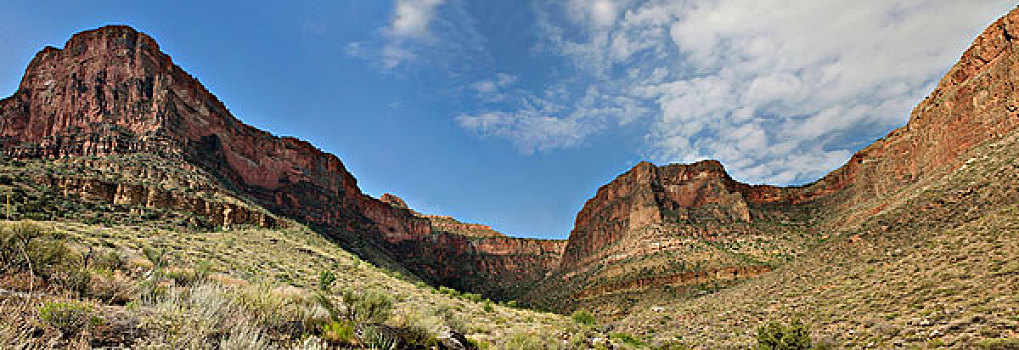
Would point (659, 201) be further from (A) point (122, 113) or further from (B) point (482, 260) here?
(A) point (122, 113)

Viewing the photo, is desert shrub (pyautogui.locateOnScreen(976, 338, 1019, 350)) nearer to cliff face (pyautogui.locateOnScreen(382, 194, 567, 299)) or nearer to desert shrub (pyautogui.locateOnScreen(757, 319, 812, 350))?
desert shrub (pyautogui.locateOnScreen(757, 319, 812, 350))

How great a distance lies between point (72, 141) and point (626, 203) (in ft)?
259

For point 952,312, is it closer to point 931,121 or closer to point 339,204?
point 931,121

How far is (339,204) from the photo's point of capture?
79062mm

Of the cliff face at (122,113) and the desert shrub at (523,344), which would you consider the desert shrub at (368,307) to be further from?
the cliff face at (122,113)

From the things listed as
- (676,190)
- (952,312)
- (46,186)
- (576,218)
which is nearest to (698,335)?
(952,312)

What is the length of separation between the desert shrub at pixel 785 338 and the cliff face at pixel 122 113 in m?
51.6

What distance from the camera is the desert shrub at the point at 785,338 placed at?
16.8 metres

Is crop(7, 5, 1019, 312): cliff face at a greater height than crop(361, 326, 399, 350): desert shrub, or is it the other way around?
crop(7, 5, 1019, 312): cliff face

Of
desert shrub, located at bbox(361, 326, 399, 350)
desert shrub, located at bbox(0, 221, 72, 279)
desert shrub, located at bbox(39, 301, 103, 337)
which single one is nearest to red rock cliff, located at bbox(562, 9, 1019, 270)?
desert shrub, located at bbox(361, 326, 399, 350)

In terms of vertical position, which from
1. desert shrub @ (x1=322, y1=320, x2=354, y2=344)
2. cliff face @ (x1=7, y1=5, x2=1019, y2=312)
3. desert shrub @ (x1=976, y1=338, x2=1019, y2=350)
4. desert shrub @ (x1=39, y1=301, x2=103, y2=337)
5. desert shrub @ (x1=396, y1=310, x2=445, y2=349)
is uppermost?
cliff face @ (x1=7, y1=5, x2=1019, y2=312)

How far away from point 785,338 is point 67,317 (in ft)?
69.7

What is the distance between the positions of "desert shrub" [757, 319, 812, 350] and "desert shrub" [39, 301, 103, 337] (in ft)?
68.2

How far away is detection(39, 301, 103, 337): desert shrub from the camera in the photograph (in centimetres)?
324
